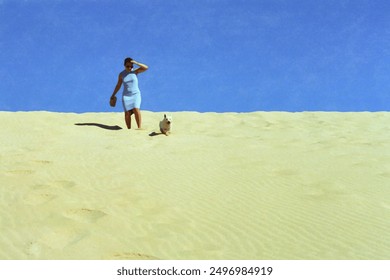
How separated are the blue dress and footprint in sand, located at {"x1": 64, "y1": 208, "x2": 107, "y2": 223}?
5.02 metres

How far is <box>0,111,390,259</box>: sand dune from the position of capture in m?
3.48

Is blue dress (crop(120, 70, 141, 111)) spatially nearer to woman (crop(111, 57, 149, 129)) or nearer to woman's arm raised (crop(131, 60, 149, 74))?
woman (crop(111, 57, 149, 129))

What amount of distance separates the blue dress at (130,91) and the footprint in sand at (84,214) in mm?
5024

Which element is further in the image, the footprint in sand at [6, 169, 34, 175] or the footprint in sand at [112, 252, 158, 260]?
the footprint in sand at [6, 169, 34, 175]

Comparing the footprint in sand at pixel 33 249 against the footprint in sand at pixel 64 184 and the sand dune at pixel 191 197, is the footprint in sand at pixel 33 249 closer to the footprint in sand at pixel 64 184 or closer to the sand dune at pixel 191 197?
the sand dune at pixel 191 197

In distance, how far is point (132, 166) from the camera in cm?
566

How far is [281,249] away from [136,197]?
1665 millimetres

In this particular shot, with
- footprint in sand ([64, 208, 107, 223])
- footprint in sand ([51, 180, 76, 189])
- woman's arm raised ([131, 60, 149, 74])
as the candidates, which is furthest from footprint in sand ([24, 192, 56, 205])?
woman's arm raised ([131, 60, 149, 74])

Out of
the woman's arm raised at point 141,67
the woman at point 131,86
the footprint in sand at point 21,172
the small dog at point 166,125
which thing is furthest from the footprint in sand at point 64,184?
the woman's arm raised at point 141,67

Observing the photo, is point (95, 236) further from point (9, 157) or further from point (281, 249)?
point (9, 157)

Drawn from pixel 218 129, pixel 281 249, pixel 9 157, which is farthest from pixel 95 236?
pixel 218 129

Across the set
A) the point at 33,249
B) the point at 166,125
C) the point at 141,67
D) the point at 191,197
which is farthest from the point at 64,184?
the point at 141,67

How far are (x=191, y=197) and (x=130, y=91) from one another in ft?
15.8

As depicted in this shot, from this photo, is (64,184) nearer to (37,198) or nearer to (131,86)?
(37,198)
